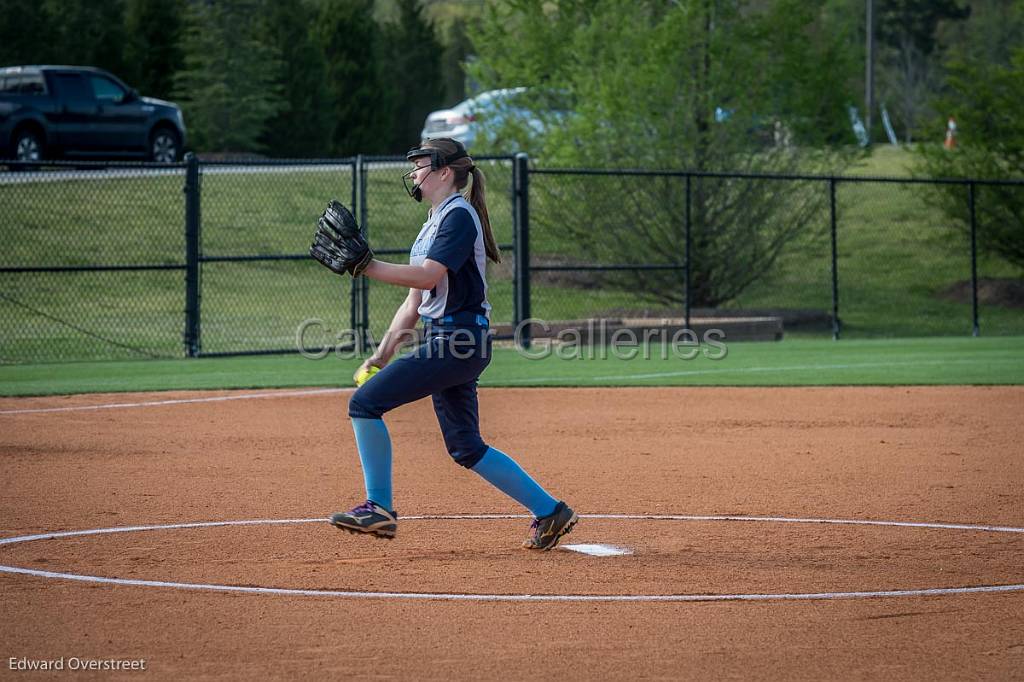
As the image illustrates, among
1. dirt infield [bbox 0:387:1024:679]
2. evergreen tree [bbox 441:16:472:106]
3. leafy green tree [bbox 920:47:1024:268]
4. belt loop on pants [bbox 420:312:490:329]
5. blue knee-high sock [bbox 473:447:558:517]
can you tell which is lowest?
dirt infield [bbox 0:387:1024:679]

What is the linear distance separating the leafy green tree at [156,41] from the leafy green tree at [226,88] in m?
1.25

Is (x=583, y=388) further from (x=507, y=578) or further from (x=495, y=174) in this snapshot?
(x=495, y=174)

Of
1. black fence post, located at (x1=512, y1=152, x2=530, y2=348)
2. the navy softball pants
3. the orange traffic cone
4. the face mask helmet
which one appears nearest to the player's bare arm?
the navy softball pants

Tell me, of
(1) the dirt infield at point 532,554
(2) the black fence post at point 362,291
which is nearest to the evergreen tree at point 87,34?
(2) the black fence post at point 362,291

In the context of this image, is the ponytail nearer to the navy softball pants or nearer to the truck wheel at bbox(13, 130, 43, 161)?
the navy softball pants

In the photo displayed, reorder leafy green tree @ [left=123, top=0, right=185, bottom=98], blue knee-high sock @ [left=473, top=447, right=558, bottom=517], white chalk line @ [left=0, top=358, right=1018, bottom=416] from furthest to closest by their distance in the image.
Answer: leafy green tree @ [left=123, top=0, right=185, bottom=98], white chalk line @ [left=0, top=358, right=1018, bottom=416], blue knee-high sock @ [left=473, top=447, right=558, bottom=517]

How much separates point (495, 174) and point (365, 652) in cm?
2456

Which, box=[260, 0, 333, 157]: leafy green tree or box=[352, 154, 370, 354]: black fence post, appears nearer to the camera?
box=[352, 154, 370, 354]: black fence post

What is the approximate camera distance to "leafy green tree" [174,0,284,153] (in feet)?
128

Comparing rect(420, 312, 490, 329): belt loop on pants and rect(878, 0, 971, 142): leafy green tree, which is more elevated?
rect(878, 0, 971, 142): leafy green tree

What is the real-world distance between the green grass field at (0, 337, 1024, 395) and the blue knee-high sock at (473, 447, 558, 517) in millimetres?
8915

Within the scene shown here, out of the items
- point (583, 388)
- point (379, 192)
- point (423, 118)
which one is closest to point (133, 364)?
point (583, 388)

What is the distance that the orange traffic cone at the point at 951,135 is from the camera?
1251 inches

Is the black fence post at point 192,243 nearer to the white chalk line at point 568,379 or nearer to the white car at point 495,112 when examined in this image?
the white chalk line at point 568,379
